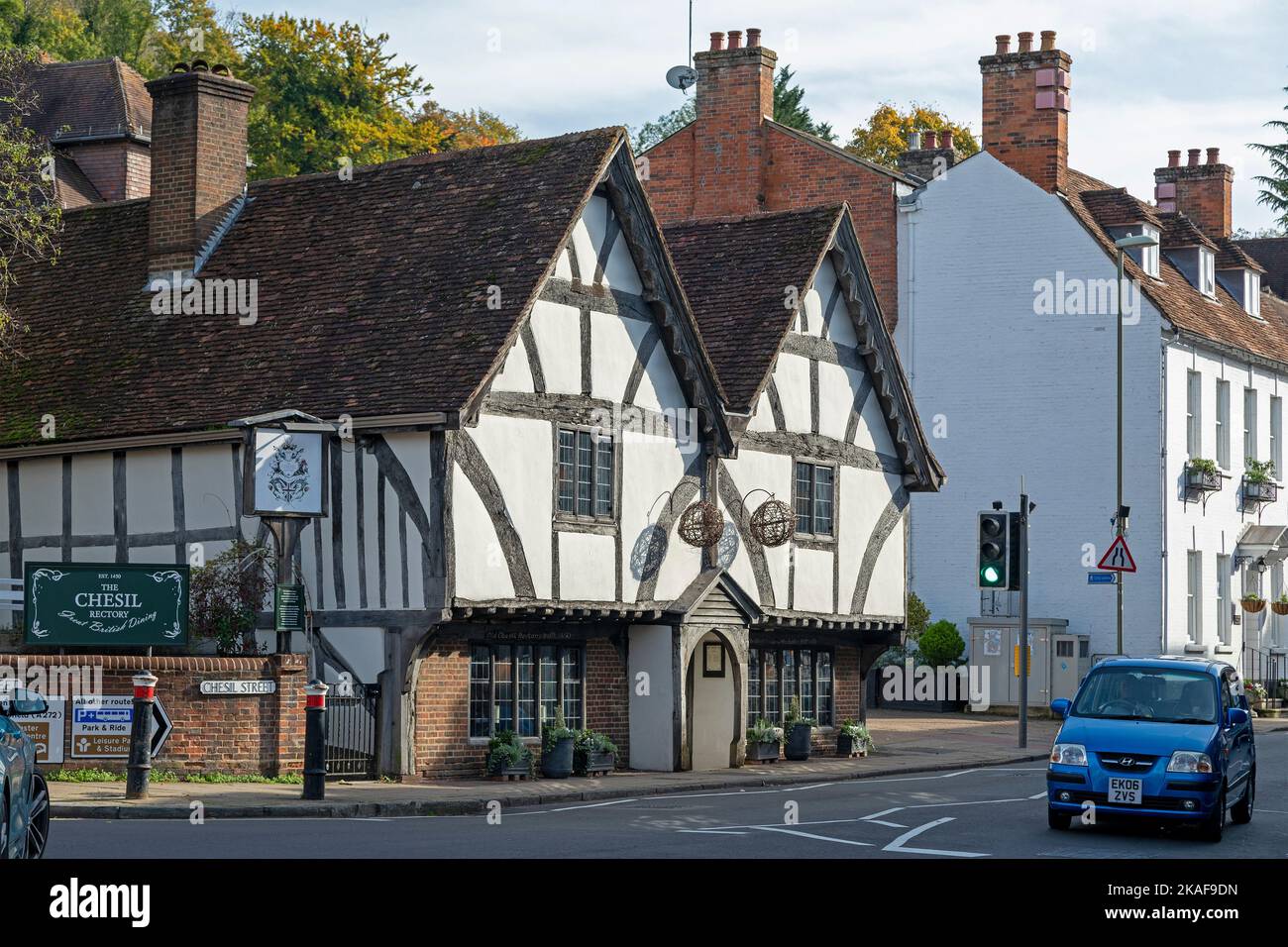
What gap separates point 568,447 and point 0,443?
8270 millimetres

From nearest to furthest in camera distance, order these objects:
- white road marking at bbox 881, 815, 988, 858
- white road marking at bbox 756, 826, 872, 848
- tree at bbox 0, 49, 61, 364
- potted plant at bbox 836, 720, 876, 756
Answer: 1. white road marking at bbox 881, 815, 988, 858
2. white road marking at bbox 756, 826, 872, 848
3. tree at bbox 0, 49, 61, 364
4. potted plant at bbox 836, 720, 876, 756

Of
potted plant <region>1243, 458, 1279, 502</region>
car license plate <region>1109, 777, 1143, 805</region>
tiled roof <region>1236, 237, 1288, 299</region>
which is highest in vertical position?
tiled roof <region>1236, 237, 1288, 299</region>

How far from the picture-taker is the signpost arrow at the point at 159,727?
21.6m

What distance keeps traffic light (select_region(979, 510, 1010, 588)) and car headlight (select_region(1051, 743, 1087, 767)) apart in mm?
12613

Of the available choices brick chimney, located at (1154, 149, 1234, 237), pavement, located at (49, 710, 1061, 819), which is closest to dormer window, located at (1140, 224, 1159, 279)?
brick chimney, located at (1154, 149, 1234, 237)

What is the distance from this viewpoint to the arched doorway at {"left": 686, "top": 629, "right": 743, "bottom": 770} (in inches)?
1141

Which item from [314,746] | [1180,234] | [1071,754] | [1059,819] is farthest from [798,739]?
[1180,234]

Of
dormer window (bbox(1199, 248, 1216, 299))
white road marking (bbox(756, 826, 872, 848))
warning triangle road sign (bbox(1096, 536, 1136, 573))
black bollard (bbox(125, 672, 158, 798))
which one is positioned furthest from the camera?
dormer window (bbox(1199, 248, 1216, 299))

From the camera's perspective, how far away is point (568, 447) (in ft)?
85.9

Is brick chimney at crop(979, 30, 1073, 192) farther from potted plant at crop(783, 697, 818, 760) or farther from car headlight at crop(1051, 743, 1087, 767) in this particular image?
car headlight at crop(1051, 743, 1087, 767)

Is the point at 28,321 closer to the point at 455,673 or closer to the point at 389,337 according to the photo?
the point at 389,337

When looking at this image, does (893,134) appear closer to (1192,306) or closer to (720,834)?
(1192,306)

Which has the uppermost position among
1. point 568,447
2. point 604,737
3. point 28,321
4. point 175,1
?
point 175,1
